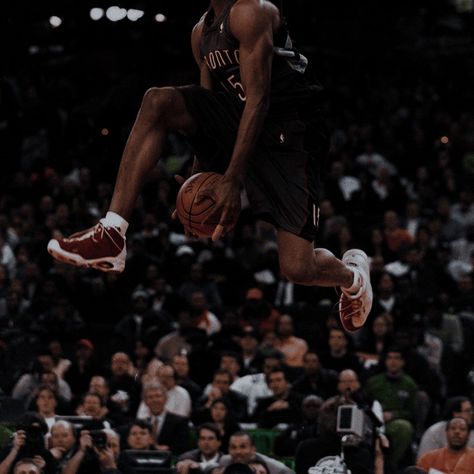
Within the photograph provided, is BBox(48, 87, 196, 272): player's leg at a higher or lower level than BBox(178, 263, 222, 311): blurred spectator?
higher

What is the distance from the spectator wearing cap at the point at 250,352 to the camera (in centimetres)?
1421

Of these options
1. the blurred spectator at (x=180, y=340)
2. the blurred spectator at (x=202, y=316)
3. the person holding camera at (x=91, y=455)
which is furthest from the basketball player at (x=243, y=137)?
the blurred spectator at (x=202, y=316)

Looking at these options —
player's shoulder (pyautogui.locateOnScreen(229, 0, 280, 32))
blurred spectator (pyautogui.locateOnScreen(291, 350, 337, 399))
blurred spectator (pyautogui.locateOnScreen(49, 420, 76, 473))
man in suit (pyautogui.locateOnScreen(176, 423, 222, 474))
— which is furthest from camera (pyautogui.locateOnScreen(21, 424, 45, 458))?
player's shoulder (pyautogui.locateOnScreen(229, 0, 280, 32))

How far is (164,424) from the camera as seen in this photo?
41.3ft

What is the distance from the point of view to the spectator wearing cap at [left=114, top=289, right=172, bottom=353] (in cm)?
1528

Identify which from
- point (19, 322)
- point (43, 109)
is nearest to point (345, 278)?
point (19, 322)

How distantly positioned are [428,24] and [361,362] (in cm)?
1331

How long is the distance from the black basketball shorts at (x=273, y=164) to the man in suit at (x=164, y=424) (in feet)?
18.3

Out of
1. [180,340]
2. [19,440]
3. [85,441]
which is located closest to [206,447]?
[85,441]

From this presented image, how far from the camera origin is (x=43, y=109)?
68.5ft

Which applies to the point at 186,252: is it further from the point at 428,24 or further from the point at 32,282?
the point at 428,24

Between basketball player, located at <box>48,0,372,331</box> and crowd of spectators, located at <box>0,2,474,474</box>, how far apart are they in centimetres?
391

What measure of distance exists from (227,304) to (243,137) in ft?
34.0

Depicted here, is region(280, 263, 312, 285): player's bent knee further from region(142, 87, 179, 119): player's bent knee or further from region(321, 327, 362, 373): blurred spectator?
region(321, 327, 362, 373): blurred spectator
